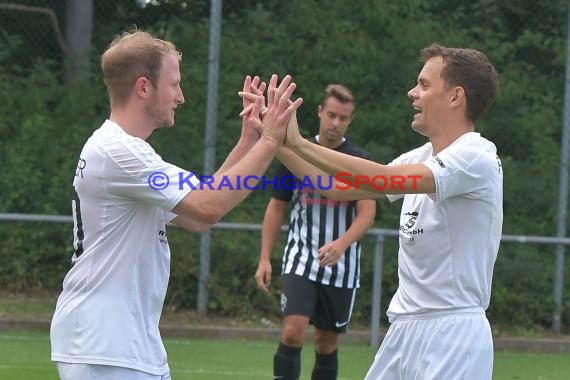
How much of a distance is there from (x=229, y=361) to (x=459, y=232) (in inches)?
194

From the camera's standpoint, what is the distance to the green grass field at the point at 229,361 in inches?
324

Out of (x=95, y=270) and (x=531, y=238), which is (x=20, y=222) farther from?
(x=95, y=270)

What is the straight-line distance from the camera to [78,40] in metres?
11.8

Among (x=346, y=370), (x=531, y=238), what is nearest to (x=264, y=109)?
(x=346, y=370)

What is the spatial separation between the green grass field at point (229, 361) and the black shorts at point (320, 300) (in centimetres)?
112

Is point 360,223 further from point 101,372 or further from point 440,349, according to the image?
point 101,372

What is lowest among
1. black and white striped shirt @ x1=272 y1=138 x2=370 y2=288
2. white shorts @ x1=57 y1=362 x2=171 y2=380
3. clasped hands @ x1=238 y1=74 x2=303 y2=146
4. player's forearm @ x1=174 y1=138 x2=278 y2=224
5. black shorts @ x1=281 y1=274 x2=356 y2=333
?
black shorts @ x1=281 y1=274 x2=356 y2=333

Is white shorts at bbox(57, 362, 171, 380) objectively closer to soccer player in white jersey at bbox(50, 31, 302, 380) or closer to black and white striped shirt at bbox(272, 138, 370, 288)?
soccer player in white jersey at bbox(50, 31, 302, 380)

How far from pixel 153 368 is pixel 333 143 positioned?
389 cm

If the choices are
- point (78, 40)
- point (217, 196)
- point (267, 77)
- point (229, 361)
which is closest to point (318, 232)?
point (229, 361)

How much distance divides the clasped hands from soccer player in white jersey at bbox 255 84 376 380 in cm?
296

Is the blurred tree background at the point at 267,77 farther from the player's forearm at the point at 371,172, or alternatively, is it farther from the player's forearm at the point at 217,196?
the player's forearm at the point at 217,196

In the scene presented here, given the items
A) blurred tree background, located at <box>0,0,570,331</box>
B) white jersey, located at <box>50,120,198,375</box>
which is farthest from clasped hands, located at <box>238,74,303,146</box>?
blurred tree background, located at <box>0,0,570,331</box>

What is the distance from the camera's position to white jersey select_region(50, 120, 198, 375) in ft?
12.0
